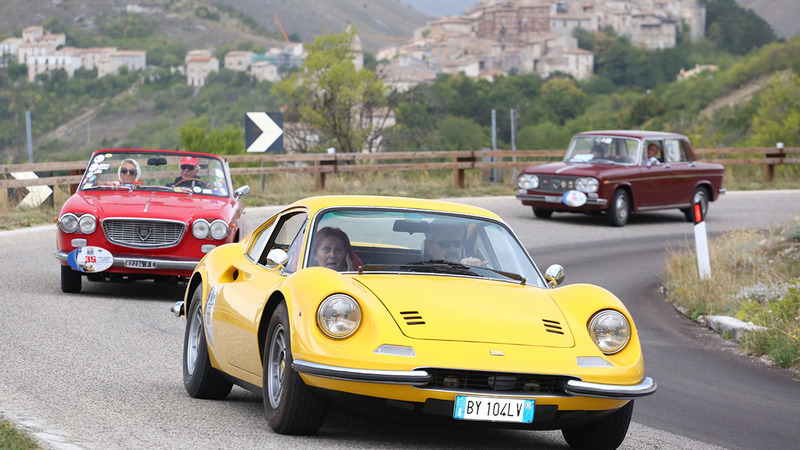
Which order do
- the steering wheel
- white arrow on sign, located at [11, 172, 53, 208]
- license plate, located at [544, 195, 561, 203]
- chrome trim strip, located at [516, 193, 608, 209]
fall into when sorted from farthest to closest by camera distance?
1. white arrow on sign, located at [11, 172, 53, 208]
2. license plate, located at [544, 195, 561, 203]
3. chrome trim strip, located at [516, 193, 608, 209]
4. the steering wheel

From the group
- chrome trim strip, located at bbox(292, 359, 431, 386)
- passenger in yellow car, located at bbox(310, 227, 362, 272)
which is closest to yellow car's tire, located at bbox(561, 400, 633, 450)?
chrome trim strip, located at bbox(292, 359, 431, 386)

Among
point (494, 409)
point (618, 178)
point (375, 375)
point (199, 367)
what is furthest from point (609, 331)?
point (618, 178)

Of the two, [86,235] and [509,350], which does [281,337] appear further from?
[86,235]

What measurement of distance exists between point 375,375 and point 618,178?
1698 cm

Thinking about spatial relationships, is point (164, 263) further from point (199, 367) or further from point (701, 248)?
point (701, 248)

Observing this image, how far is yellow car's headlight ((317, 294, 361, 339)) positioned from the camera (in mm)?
5512

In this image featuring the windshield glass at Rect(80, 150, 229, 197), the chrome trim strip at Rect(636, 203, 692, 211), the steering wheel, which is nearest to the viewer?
the windshield glass at Rect(80, 150, 229, 197)

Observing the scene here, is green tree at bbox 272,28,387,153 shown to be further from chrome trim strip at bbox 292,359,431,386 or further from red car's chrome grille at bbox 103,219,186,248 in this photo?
chrome trim strip at bbox 292,359,431,386

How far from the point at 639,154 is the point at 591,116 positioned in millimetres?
128556

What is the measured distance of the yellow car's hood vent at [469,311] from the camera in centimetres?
554

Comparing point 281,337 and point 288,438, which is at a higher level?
point 281,337

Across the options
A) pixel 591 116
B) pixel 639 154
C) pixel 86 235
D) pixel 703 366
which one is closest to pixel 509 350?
pixel 703 366

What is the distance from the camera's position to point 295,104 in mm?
57031

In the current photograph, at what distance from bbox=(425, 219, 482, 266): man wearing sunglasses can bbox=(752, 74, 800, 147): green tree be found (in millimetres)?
58550
